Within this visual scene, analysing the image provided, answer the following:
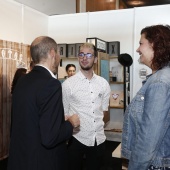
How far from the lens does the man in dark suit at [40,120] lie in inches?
53.4

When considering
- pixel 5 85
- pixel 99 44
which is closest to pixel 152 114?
pixel 5 85

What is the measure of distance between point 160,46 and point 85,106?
1.29m

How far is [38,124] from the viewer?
4.62 feet

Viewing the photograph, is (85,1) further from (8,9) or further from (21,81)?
(21,81)

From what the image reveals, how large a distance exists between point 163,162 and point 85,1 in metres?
6.56

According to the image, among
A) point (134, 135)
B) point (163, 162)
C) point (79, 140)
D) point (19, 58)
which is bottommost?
point (79, 140)

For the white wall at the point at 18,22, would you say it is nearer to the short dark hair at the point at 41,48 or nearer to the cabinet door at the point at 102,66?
the cabinet door at the point at 102,66

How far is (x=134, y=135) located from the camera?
1340 mm

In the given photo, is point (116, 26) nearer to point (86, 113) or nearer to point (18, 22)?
point (18, 22)

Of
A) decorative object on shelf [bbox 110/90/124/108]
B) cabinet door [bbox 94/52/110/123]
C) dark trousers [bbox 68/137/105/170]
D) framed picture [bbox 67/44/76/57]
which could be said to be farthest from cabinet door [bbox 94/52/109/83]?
dark trousers [bbox 68/137/105/170]

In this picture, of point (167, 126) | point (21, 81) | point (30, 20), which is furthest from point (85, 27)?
point (167, 126)

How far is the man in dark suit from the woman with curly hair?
408mm

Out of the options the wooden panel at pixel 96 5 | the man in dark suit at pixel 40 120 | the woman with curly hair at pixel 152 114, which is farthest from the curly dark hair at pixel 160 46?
the wooden panel at pixel 96 5

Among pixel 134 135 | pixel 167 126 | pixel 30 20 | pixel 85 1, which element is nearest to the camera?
pixel 167 126
